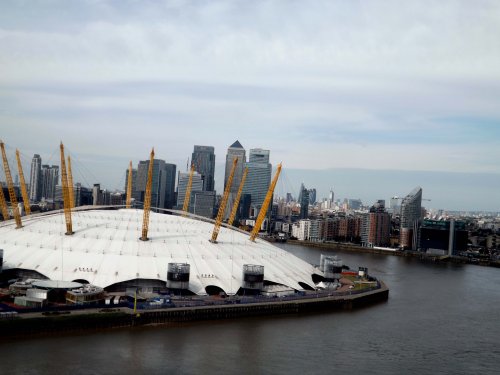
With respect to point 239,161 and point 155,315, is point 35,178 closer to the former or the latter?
point 239,161

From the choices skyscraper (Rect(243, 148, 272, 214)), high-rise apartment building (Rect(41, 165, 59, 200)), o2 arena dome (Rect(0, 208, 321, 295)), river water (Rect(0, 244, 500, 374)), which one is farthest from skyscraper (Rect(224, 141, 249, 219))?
river water (Rect(0, 244, 500, 374))

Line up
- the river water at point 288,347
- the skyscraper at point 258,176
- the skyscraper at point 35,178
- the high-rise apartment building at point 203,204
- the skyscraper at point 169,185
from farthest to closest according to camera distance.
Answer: the skyscraper at point 258,176, the skyscraper at point 169,185, the skyscraper at point 35,178, the high-rise apartment building at point 203,204, the river water at point 288,347

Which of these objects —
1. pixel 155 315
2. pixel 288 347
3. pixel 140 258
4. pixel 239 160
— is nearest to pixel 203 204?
pixel 239 160

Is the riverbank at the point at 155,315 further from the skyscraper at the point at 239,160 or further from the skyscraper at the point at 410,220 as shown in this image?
→ the skyscraper at the point at 239,160

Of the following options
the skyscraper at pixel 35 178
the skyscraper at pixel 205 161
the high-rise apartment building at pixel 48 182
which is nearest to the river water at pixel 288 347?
the skyscraper at pixel 35 178

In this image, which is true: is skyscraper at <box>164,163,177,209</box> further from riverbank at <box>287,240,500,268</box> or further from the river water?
the river water

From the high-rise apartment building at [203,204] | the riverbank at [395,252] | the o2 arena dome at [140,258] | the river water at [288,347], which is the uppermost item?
the high-rise apartment building at [203,204]
